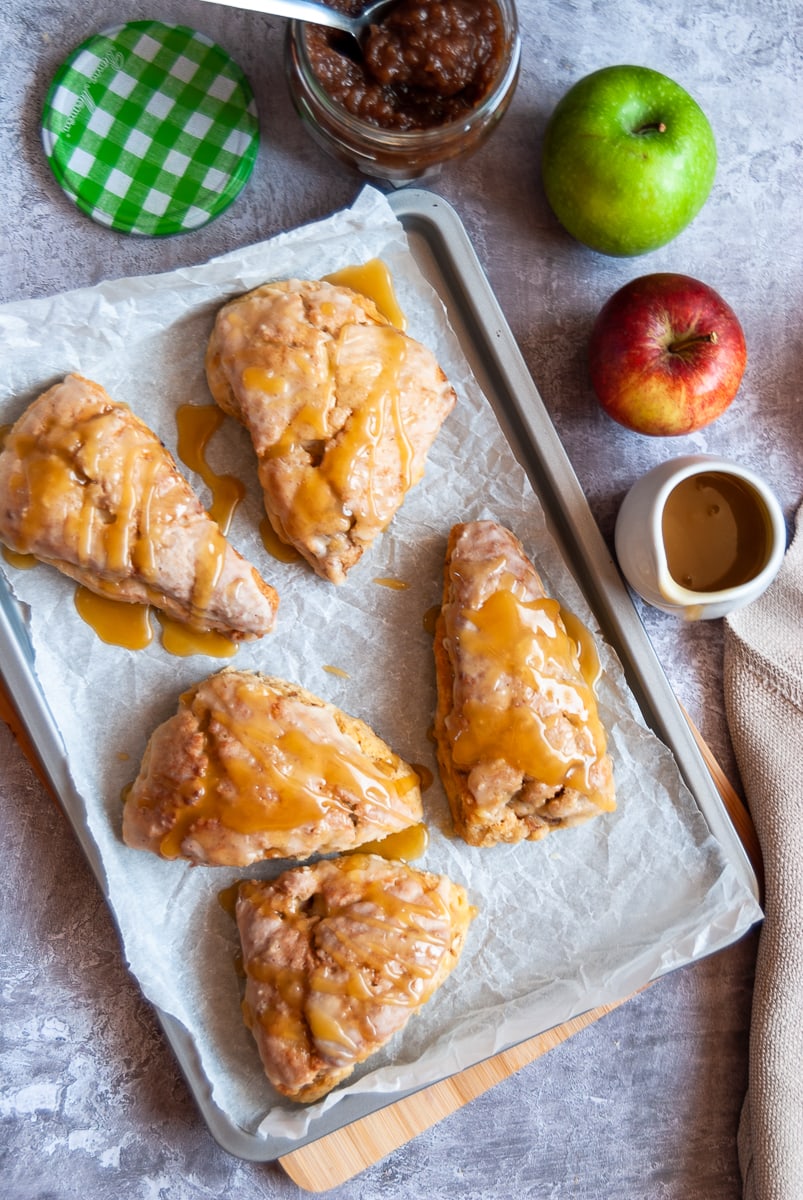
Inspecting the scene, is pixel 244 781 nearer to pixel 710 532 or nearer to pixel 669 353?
pixel 710 532

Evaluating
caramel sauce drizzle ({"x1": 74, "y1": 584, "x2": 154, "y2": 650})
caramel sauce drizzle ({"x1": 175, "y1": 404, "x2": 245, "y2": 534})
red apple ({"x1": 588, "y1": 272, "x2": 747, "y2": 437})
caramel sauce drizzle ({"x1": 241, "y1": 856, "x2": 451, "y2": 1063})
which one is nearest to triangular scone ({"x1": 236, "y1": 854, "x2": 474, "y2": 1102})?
caramel sauce drizzle ({"x1": 241, "y1": 856, "x2": 451, "y2": 1063})

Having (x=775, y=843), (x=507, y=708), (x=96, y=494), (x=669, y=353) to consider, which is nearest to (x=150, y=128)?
(x=96, y=494)

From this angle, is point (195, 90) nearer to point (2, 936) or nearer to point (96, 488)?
point (96, 488)

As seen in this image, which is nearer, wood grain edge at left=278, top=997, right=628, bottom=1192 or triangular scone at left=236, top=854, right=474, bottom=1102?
triangular scone at left=236, top=854, right=474, bottom=1102

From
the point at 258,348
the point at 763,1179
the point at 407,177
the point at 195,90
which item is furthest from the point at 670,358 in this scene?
the point at 763,1179

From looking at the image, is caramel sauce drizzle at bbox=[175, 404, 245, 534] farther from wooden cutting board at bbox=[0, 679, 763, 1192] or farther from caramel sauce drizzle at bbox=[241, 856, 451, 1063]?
caramel sauce drizzle at bbox=[241, 856, 451, 1063]

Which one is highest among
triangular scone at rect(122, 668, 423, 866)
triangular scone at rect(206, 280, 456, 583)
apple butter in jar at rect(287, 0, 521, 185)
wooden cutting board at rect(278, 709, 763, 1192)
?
apple butter in jar at rect(287, 0, 521, 185)

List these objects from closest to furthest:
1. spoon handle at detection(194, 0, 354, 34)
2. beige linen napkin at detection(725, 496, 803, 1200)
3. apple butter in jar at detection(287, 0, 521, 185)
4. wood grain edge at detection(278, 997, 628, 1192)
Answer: spoon handle at detection(194, 0, 354, 34)
apple butter in jar at detection(287, 0, 521, 185)
wood grain edge at detection(278, 997, 628, 1192)
beige linen napkin at detection(725, 496, 803, 1200)
